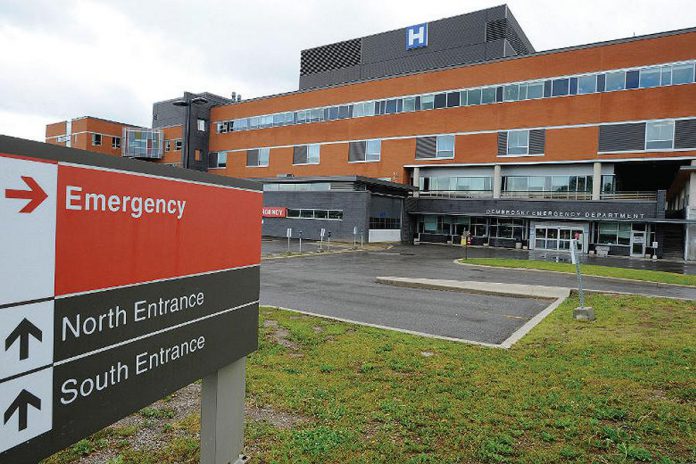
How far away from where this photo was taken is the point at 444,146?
48.3 metres

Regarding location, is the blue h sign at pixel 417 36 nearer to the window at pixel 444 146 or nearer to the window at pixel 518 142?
the window at pixel 444 146

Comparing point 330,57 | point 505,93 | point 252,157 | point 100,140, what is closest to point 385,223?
point 505,93

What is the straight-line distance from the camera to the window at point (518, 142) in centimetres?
4369

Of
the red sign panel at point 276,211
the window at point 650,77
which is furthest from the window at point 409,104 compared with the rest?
the window at point 650,77

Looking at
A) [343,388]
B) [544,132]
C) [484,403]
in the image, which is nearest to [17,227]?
[343,388]

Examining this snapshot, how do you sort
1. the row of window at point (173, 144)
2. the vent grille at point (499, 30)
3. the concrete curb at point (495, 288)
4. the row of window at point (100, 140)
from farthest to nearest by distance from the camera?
the row of window at point (100, 140) < the row of window at point (173, 144) < the vent grille at point (499, 30) < the concrete curb at point (495, 288)

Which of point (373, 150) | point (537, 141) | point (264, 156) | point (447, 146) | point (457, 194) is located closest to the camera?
point (537, 141)

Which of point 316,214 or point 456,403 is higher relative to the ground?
point 316,214

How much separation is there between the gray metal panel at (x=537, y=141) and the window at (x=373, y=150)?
16421 millimetres

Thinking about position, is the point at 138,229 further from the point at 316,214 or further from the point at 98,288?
the point at 316,214

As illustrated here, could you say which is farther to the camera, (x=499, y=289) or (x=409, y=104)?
(x=409, y=104)

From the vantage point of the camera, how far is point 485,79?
4572cm

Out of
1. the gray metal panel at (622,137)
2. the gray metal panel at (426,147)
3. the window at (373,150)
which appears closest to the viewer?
the gray metal panel at (622,137)

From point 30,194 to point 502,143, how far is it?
46.6 m
